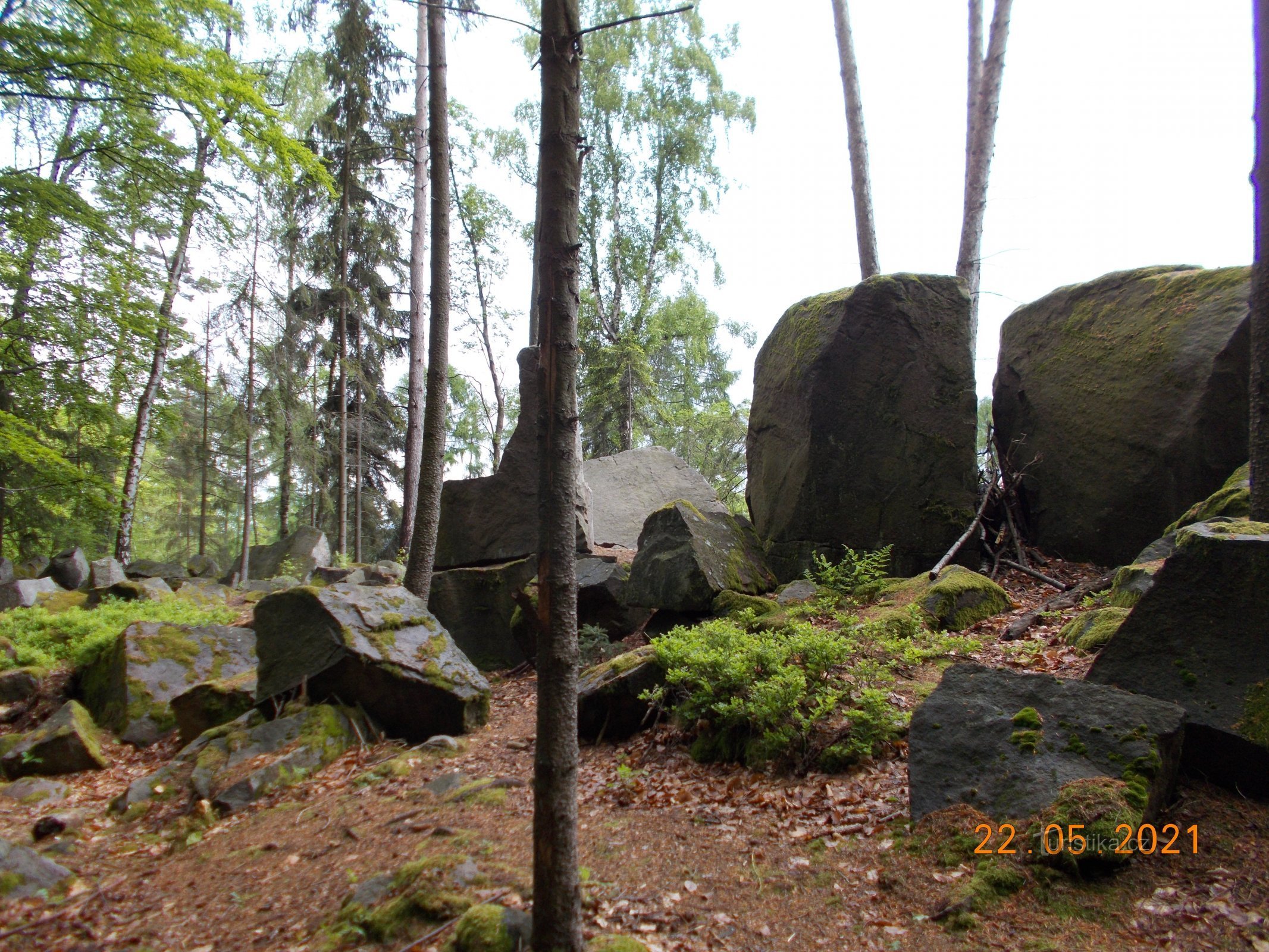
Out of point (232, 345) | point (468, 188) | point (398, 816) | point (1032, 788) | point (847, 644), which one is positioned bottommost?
point (398, 816)

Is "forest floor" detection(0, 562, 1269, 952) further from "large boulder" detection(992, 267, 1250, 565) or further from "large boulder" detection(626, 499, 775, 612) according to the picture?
"large boulder" detection(992, 267, 1250, 565)

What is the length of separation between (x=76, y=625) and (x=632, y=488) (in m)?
8.25

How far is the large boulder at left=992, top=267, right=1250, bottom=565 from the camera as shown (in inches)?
259

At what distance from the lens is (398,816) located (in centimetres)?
448

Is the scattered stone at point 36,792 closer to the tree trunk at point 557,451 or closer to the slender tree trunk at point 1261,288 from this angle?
the tree trunk at point 557,451

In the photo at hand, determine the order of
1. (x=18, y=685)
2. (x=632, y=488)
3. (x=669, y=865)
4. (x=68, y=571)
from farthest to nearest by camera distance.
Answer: (x=68, y=571)
(x=632, y=488)
(x=18, y=685)
(x=669, y=865)

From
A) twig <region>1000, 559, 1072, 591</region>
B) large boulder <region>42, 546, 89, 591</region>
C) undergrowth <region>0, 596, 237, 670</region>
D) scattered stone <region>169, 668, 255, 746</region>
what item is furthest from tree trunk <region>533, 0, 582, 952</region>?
large boulder <region>42, 546, 89, 591</region>

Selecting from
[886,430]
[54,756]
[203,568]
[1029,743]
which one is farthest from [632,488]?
[203,568]

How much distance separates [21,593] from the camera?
11.1m

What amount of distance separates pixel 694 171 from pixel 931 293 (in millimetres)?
14202

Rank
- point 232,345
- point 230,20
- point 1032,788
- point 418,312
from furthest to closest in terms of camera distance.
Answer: point 232,345 < point 418,312 < point 230,20 < point 1032,788

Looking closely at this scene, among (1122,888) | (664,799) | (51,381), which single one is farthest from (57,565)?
(1122,888)

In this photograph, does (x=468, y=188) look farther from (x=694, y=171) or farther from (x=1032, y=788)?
(x=1032, y=788)

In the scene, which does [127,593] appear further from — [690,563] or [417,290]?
[690,563]
